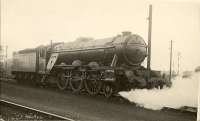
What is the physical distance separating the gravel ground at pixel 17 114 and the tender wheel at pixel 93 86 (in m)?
0.39

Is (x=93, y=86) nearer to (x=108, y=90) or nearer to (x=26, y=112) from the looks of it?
(x=108, y=90)

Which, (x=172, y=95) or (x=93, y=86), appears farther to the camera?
(x=93, y=86)

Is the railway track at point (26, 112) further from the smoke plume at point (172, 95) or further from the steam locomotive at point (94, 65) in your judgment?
the smoke plume at point (172, 95)

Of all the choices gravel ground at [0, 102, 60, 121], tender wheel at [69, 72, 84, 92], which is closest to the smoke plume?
tender wheel at [69, 72, 84, 92]

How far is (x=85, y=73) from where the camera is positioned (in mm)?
2564

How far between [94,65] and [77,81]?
0.68ft

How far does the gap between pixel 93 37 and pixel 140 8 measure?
439 millimetres

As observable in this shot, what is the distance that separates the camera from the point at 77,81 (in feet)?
8.58

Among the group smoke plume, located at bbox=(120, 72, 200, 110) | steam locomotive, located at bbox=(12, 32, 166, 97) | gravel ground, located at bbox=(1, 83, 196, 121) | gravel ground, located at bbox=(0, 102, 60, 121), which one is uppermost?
steam locomotive, located at bbox=(12, 32, 166, 97)

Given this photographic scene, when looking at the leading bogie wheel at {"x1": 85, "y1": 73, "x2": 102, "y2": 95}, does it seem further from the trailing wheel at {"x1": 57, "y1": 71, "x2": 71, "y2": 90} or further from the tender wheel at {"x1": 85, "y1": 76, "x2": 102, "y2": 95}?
the trailing wheel at {"x1": 57, "y1": 71, "x2": 71, "y2": 90}

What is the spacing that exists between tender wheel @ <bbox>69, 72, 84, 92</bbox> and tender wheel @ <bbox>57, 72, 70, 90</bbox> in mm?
46

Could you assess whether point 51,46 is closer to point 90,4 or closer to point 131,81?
point 90,4

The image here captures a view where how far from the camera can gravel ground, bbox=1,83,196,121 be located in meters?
2.24

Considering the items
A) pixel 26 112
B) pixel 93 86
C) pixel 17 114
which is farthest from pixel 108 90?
pixel 17 114
